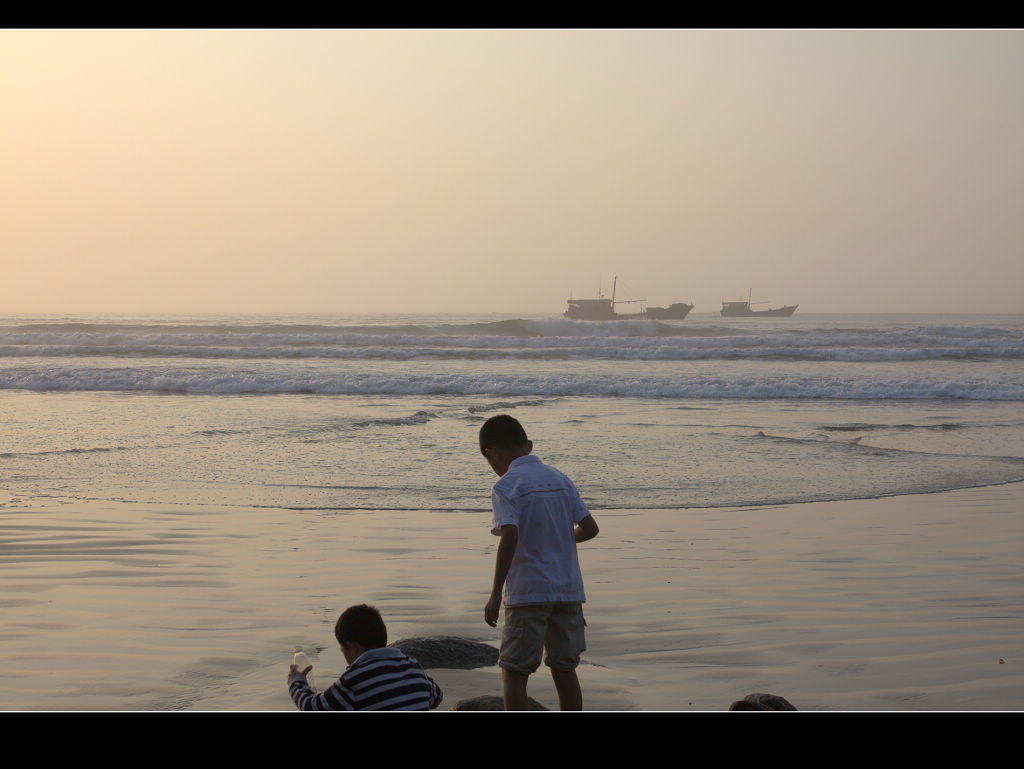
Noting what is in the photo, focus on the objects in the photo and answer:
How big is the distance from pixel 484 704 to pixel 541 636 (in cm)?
45

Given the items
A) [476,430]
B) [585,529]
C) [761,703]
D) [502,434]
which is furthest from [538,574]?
[476,430]

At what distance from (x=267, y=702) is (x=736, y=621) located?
99.1 inches

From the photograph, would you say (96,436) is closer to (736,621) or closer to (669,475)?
(669,475)

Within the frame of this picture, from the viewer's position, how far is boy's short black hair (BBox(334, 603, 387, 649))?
3.19 meters

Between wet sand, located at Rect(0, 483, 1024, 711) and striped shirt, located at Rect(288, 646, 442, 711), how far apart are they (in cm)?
95

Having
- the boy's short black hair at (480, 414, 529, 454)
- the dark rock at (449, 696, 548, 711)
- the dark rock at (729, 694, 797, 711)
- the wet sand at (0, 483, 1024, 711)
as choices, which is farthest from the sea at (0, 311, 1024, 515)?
the dark rock at (729, 694, 797, 711)

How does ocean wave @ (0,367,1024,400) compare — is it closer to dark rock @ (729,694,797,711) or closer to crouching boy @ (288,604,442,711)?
dark rock @ (729,694,797,711)

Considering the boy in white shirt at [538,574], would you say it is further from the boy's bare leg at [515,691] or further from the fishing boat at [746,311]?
the fishing boat at [746,311]

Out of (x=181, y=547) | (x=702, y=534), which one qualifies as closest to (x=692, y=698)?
(x=702, y=534)

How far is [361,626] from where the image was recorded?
3.20 metres

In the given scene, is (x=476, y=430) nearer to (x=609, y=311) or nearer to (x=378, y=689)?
(x=378, y=689)

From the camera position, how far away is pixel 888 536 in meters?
7.04

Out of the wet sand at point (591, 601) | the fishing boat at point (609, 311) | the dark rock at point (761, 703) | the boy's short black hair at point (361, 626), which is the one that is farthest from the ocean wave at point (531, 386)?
the fishing boat at point (609, 311)
